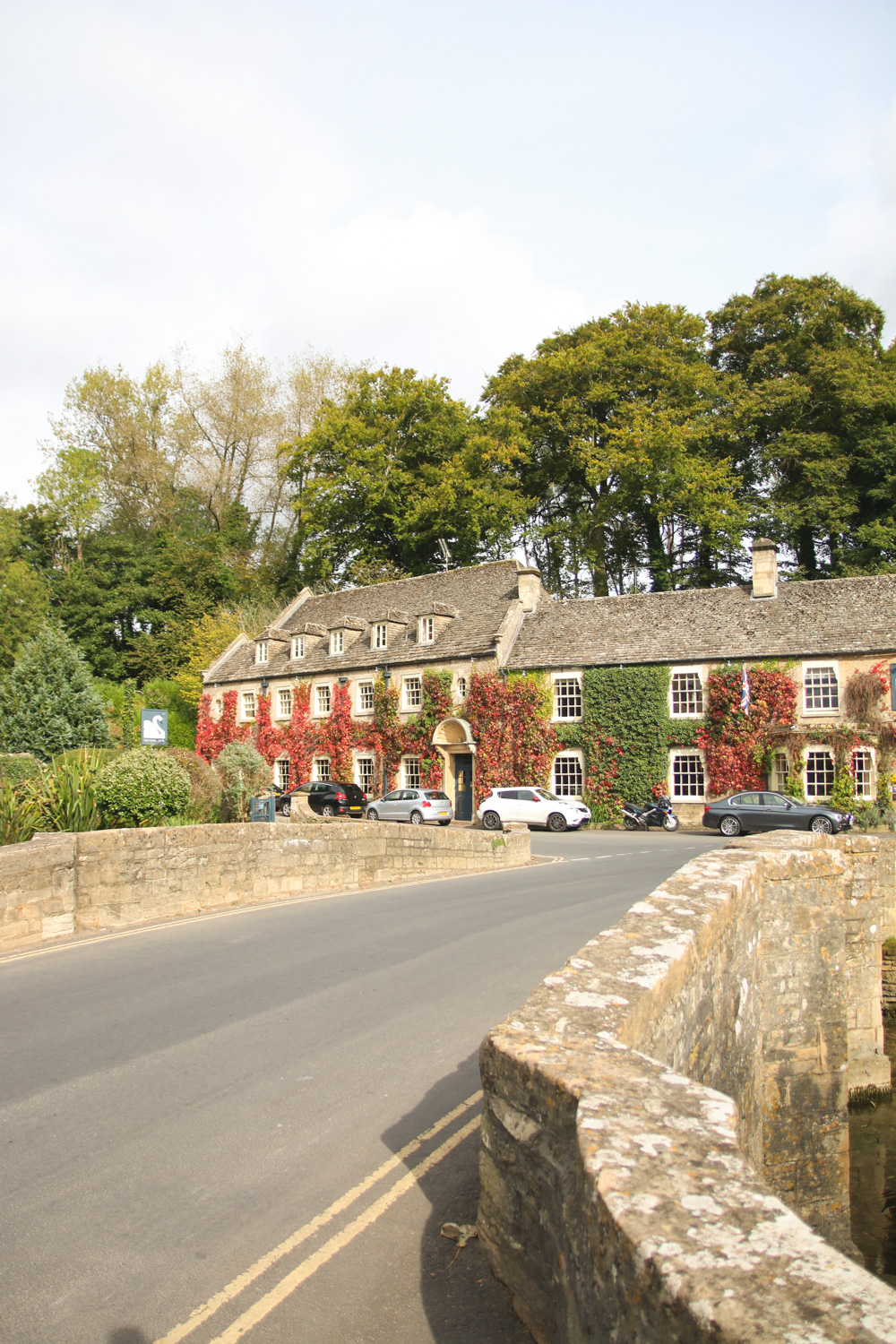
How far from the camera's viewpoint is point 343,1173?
496cm

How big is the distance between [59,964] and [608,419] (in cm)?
4094

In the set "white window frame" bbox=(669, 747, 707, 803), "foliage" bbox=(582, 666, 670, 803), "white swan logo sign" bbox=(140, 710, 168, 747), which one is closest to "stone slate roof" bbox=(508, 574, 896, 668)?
"foliage" bbox=(582, 666, 670, 803)

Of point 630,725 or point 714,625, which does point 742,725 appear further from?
point 714,625

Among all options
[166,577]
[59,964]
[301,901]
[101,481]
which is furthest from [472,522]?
[59,964]

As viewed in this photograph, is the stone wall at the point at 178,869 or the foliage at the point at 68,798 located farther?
the foliage at the point at 68,798

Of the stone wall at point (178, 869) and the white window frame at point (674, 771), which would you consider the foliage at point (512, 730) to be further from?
the stone wall at point (178, 869)

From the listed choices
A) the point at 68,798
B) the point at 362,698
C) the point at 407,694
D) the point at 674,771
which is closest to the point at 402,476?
the point at 362,698

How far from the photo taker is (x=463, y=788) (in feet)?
117

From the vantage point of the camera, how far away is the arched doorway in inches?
1393

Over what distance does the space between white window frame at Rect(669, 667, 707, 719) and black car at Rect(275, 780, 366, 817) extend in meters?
11.9

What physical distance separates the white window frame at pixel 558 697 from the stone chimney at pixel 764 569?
7.29 metres

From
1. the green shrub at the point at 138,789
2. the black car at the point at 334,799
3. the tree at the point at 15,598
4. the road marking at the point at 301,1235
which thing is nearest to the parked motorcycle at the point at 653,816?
the black car at the point at 334,799

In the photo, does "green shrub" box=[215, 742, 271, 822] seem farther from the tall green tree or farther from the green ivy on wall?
the tall green tree

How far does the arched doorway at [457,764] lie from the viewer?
35375 millimetres
